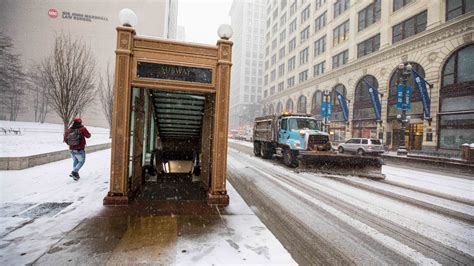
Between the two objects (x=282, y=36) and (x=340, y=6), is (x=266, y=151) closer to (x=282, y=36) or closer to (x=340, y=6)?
(x=340, y=6)

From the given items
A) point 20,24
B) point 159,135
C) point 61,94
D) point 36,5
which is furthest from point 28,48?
point 159,135

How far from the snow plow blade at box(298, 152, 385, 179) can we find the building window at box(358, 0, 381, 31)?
80.7 feet

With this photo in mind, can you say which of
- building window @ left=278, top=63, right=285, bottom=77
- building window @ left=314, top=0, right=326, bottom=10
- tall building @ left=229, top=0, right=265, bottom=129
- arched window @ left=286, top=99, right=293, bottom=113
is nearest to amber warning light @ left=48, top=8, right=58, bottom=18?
building window @ left=278, top=63, right=285, bottom=77

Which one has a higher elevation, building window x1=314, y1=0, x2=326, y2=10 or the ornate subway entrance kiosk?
building window x1=314, y1=0, x2=326, y2=10

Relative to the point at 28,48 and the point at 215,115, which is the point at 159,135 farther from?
the point at 28,48

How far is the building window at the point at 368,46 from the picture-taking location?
1063 inches

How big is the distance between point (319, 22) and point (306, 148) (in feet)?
113

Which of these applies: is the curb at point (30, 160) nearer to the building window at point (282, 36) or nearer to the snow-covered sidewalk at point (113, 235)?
the snow-covered sidewalk at point (113, 235)

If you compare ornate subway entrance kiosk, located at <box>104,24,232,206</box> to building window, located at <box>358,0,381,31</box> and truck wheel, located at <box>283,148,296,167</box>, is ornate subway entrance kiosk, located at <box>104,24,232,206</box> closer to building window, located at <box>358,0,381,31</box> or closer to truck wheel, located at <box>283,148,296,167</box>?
truck wheel, located at <box>283,148,296,167</box>

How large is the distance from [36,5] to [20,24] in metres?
5.34

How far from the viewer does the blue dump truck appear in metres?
10.6

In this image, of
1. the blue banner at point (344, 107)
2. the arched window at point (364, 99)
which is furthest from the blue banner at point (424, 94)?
the blue banner at point (344, 107)

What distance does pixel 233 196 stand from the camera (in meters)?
6.52

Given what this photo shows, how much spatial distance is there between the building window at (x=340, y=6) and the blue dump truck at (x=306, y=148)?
88.2 ft
